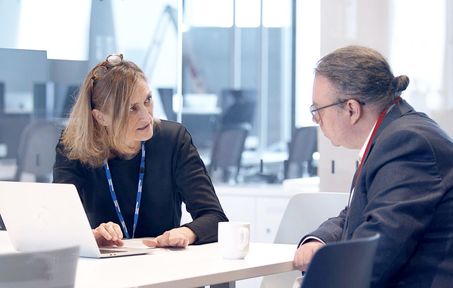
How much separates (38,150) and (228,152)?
5.37 ft

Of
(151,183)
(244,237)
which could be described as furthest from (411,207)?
(151,183)

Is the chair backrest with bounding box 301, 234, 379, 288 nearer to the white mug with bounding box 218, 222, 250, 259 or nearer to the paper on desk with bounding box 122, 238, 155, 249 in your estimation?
the white mug with bounding box 218, 222, 250, 259

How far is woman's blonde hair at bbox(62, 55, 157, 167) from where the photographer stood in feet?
10.6

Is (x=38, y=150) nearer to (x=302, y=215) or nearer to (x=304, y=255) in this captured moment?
(x=302, y=215)

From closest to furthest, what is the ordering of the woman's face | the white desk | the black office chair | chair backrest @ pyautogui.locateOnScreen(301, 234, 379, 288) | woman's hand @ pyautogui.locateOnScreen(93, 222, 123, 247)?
1. chair backrest @ pyautogui.locateOnScreen(301, 234, 379, 288)
2. the white desk
3. woman's hand @ pyautogui.locateOnScreen(93, 222, 123, 247)
4. the woman's face
5. the black office chair

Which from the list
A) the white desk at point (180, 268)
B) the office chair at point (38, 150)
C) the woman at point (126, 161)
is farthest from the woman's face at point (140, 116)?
the office chair at point (38, 150)

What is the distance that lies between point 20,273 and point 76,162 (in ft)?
5.26

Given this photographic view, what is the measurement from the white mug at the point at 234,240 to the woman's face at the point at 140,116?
2.24 feet

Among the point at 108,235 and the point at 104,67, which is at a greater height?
the point at 104,67

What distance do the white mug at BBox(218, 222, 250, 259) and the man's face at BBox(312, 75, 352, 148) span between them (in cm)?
39

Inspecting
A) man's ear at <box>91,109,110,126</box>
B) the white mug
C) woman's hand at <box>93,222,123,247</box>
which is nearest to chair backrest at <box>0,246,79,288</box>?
the white mug

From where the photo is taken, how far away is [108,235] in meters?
2.80

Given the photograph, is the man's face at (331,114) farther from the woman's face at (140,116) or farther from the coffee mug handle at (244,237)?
the woman's face at (140,116)

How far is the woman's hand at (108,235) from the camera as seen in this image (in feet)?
9.20
